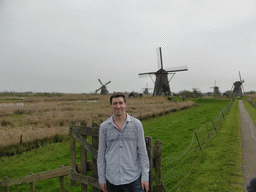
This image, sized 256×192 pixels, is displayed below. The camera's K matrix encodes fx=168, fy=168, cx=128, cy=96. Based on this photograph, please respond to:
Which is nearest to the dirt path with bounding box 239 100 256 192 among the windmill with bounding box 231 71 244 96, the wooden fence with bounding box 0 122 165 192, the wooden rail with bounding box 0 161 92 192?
the wooden fence with bounding box 0 122 165 192

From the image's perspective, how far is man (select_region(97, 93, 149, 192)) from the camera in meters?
2.65

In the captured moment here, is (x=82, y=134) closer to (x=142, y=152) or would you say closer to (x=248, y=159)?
(x=142, y=152)

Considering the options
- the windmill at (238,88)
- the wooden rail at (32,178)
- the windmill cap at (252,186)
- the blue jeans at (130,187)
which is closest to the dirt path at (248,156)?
the windmill cap at (252,186)

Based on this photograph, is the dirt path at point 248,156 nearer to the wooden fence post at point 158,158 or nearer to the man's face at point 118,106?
the wooden fence post at point 158,158

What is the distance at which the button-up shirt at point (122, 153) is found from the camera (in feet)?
8.68

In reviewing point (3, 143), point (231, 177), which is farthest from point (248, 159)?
point (3, 143)

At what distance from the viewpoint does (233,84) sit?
7156cm

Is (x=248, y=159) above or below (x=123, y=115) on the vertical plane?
below

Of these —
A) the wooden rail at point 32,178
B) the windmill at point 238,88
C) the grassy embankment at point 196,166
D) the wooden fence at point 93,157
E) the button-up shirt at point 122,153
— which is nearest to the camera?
the button-up shirt at point 122,153

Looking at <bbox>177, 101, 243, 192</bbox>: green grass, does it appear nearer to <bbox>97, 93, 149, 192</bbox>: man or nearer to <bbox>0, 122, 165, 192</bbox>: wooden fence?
<bbox>0, 122, 165, 192</bbox>: wooden fence

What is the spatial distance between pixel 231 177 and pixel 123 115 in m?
5.17

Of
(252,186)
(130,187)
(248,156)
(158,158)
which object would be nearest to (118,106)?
(130,187)

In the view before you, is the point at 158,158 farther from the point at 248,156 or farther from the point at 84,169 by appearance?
the point at 248,156

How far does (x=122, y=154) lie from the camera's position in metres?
2.67
